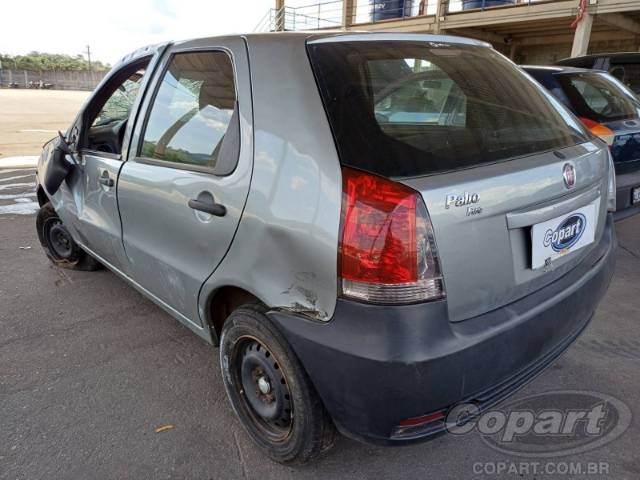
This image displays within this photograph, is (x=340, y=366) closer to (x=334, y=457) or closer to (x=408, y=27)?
(x=334, y=457)

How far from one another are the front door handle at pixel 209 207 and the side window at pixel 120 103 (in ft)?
3.19

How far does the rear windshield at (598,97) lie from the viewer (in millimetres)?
4500

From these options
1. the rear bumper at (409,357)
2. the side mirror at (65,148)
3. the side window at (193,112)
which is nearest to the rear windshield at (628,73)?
the rear bumper at (409,357)

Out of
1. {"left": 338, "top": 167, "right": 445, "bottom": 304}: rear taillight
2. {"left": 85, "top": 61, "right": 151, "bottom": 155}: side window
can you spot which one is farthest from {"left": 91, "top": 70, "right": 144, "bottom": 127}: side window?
{"left": 338, "top": 167, "right": 445, "bottom": 304}: rear taillight

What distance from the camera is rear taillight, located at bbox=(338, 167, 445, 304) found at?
1.47 metres

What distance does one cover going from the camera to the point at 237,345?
6.64ft

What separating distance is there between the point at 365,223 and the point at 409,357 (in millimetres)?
427

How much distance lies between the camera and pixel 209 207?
1931 millimetres

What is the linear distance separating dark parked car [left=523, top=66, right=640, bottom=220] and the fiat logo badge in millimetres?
2747

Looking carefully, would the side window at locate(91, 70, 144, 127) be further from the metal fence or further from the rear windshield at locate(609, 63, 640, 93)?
the metal fence

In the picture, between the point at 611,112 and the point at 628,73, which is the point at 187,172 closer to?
the point at 611,112

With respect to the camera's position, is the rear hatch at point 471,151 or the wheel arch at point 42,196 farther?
the wheel arch at point 42,196

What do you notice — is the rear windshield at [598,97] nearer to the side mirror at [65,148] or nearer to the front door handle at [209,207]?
the front door handle at [209,207]

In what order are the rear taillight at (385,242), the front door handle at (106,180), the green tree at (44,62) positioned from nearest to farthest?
the rear taillight at (385,242)
the front door handle at (106,180)
the green tree at (44,62)
